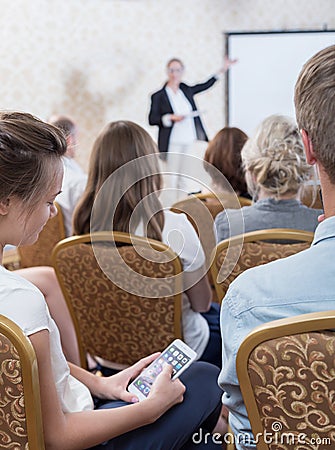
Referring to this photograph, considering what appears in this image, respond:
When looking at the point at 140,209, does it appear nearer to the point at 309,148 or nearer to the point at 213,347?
the point at 213,347

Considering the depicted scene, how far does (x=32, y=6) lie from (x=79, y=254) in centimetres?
470

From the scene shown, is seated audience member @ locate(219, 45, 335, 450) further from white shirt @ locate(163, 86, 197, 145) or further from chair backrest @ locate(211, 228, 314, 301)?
white shirt @ locate(163, 86, 197, 145)

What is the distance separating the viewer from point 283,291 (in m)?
0.93

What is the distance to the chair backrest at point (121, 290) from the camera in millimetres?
1842

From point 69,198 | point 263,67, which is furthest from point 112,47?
point 69,198

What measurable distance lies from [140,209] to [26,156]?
813 mm

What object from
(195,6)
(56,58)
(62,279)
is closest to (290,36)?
(195,6)

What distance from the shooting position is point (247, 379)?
0.92m

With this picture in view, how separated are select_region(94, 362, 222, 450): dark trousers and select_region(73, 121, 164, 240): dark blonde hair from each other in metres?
0.56

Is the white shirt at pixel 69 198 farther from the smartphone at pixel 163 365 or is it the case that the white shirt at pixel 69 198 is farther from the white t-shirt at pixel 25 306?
the white t-shirt at pixel 25 306

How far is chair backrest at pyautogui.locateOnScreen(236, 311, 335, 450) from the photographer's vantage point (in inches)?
33.8

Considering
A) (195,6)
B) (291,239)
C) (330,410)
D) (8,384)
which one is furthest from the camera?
(195,6)

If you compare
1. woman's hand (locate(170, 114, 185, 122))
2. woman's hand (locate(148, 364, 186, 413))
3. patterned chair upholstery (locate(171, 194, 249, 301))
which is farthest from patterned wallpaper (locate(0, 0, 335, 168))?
woman's hand (locate(148, 364, 186, 413))

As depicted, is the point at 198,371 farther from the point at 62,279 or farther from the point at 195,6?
the point at 195,6
